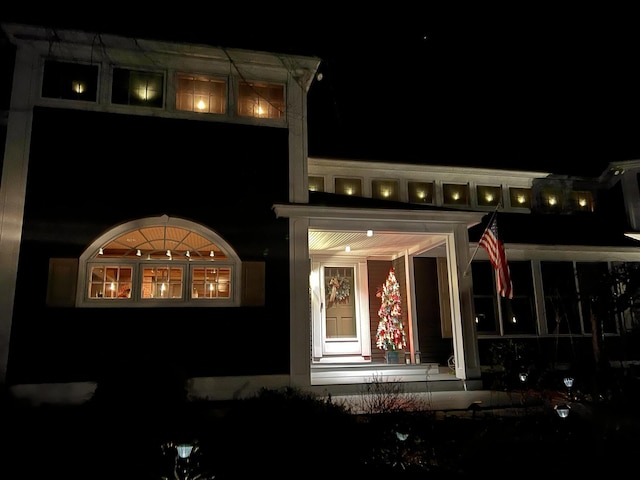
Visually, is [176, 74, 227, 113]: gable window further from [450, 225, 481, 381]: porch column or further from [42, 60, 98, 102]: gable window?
[450, 225, 481, 381]: porch column

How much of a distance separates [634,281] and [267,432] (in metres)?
10.4

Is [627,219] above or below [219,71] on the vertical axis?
below

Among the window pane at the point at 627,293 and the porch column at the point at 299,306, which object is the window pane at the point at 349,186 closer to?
the porch column at the point at 299,306

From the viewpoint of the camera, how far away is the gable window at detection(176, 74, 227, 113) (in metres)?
10.0

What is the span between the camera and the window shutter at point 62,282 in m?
8.67

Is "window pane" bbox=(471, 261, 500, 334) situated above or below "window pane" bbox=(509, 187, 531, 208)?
below

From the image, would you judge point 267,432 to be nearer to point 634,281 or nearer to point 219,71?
point 219,71

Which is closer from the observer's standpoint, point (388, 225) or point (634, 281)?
point (388, 225)

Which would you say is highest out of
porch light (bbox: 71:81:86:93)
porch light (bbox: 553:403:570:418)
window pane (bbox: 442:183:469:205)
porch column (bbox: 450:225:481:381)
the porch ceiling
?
porch light (bbox: 71:81:86:93)

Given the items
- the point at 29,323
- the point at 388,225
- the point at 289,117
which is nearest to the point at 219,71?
the point at 289,117

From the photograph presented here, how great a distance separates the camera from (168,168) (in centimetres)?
962

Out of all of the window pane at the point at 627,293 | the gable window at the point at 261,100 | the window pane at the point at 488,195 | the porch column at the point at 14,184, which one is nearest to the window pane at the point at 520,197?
the window pane at the point at 488,195

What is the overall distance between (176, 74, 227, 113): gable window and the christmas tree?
20.7ft

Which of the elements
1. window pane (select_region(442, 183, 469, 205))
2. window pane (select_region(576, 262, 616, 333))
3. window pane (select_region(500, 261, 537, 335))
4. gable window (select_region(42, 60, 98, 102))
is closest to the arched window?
gable window (select_region(42, 60, 98, 102))
